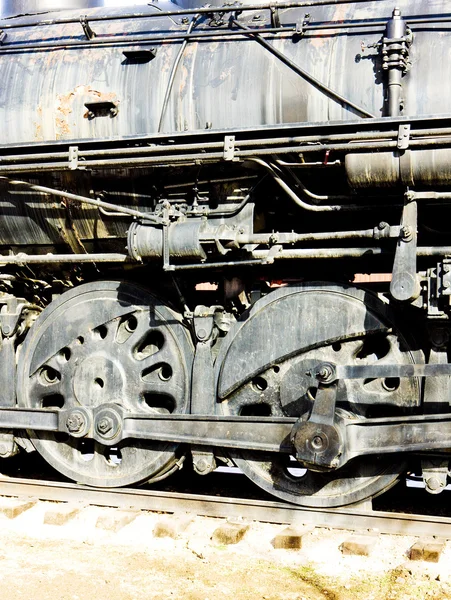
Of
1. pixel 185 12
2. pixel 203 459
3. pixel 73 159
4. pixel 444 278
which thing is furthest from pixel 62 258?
pixel 444 278

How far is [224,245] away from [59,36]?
2.29 metres

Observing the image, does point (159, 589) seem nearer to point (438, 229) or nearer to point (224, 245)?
point (224, 245)

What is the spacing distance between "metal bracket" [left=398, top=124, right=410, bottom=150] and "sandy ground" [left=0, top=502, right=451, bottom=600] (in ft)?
8.27

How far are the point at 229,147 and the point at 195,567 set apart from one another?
107 inches

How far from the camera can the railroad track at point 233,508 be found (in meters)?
5.80

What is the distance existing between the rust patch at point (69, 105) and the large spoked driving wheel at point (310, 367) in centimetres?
196

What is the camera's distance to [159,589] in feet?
16.3

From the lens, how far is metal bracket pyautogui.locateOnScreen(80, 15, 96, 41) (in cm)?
654

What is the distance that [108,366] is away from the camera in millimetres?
6660

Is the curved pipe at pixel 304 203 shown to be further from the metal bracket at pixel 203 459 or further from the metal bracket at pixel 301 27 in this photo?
the metal bracket at pixel 203 459

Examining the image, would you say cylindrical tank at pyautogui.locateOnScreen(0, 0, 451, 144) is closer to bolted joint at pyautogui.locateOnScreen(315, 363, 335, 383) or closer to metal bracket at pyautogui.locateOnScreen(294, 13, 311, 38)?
metal bracket at pyautogui.locateOnScreen(294, 13, 311, 38)

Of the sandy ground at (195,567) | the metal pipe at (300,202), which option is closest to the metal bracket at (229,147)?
the metal pipe at (300,202)

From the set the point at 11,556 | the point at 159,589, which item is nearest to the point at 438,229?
the point at 159,589

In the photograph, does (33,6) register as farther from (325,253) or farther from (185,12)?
(325,253)
